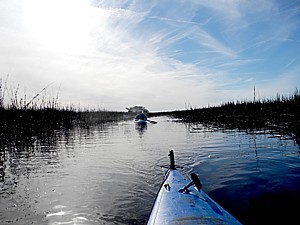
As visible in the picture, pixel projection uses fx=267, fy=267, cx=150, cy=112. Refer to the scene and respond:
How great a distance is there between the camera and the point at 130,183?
269 inches

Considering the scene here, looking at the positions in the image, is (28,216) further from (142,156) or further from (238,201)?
(142,156)

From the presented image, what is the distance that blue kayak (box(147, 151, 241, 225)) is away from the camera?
10.4 feet

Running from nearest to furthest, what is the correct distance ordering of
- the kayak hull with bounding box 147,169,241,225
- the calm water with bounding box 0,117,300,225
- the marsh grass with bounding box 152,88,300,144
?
the kayak hull with bounding box 147,169,241,225
the calm water with bounding box 0,117,300,225
the marsh grass with bounding box 152,88,300,144

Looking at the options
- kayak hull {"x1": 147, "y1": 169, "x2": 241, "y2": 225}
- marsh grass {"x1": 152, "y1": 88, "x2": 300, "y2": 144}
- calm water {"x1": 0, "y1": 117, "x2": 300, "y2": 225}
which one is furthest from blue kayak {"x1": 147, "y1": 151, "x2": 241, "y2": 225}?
marsh grass {"x1": 152, "y1": 88, "x2": 300, "y2": 144}

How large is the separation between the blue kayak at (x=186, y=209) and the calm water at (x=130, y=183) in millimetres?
875

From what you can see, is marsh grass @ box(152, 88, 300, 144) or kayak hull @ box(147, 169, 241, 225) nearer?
kayak hull @ box(147, 169, 241, 225)

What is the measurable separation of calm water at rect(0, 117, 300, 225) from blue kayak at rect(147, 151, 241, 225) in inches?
34.4

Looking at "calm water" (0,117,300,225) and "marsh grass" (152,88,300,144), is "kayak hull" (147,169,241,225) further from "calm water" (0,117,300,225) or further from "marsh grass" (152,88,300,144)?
"marsh grass" (152,88,300,144)

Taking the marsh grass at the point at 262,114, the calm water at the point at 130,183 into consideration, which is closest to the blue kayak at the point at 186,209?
the calm water at the point at 130,183

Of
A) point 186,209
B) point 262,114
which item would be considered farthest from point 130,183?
point 262,114

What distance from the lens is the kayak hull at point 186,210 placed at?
10.4 ft

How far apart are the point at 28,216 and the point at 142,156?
5819 millimetres

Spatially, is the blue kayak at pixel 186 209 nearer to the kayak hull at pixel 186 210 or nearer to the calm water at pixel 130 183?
the kayak hull at pixel 186 210

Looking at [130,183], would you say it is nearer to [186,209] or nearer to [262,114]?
[186,209]
